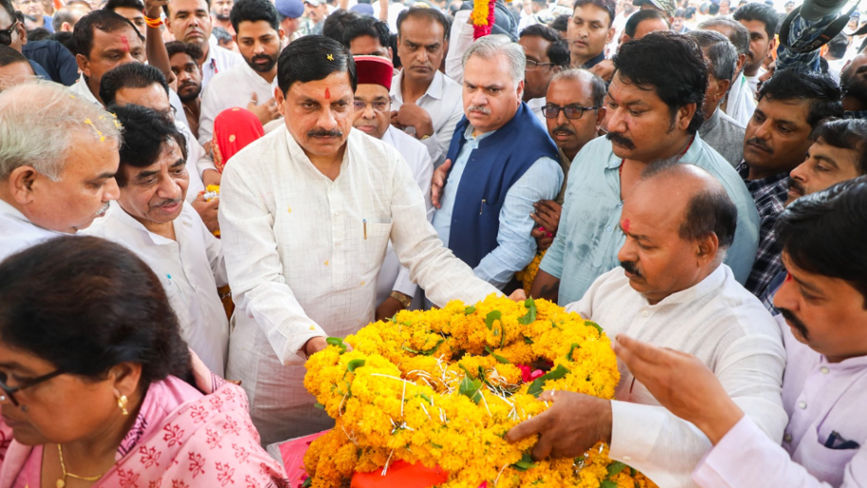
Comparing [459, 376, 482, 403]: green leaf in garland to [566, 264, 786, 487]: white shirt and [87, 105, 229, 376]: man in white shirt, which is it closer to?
[566, 264, 786, 487]: white shirt

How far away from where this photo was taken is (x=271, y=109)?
4.59 m

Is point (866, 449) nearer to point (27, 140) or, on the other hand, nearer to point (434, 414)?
point (434, 414)

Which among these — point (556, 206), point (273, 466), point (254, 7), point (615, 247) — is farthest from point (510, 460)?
point (254, 7)

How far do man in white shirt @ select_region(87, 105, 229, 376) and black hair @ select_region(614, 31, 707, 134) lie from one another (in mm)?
2110

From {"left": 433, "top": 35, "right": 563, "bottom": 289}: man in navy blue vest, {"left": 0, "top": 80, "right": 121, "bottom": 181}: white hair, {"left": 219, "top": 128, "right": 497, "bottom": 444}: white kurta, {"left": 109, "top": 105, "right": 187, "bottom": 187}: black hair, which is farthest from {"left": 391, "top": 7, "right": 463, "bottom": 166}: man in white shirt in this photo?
{"left": 0, "top": 80, "right": 121, "bottom": 181}: white hair

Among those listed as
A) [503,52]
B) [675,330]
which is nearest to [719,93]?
[503,52]

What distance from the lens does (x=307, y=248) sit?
2848 mm

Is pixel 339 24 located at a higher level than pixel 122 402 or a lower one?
higher

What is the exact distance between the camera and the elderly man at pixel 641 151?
258 centimetres

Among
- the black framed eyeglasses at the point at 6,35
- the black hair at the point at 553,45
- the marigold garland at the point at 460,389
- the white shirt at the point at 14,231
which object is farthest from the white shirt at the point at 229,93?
the marigold garland at the point at 460,389

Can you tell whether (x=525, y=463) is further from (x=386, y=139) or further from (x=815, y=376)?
(x=386, y=139)

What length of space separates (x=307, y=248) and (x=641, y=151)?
157 cm

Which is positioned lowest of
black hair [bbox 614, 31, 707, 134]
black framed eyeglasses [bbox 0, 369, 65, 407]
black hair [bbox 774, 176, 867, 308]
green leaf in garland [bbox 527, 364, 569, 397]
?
green leaf in garland [bbox 527, 364, 569, 397]

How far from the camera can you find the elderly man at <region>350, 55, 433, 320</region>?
134 inches
